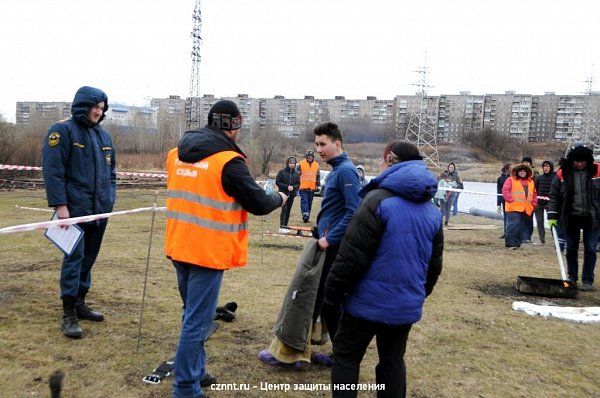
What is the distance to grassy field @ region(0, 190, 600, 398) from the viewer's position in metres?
3.73

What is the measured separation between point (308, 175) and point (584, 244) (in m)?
7.68

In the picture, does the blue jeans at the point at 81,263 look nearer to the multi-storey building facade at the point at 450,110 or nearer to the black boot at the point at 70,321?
the black boot at the point at 70,321

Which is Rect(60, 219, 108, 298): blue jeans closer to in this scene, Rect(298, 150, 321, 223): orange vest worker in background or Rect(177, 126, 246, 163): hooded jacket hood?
Rect(177, 126, 246, 163): hooded jacket hood

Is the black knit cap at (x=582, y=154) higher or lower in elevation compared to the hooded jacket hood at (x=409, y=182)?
higher

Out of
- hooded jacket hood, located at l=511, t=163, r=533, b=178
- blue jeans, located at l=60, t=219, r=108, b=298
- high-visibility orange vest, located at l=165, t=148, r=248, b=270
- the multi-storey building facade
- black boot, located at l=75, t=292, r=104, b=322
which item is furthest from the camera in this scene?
the multi-storey building facade

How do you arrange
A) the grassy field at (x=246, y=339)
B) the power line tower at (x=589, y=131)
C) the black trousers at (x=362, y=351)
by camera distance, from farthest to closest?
1. the power line tower at (x=589, y=131)
2. the grassy field at (x=246, y=339)
3. the black trousers at (x=362, y=351)

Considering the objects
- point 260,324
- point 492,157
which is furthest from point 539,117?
point 260,324

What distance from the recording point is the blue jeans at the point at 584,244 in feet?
23.4

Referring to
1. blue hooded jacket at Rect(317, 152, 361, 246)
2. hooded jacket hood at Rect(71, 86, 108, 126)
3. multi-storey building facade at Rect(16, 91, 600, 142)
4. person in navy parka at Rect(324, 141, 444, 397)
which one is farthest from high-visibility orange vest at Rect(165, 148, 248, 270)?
multi-storey building facade at Rect(16, 91, 600, 142)

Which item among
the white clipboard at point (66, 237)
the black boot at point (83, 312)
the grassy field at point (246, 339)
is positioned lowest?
the grassy field at point (246, 339)

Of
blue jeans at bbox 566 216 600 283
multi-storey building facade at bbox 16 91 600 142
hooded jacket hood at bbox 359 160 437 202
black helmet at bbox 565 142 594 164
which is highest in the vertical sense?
multi-storey building facade at bbox 16 91 600 142

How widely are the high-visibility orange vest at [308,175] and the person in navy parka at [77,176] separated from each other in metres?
9.52

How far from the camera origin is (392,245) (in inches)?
112

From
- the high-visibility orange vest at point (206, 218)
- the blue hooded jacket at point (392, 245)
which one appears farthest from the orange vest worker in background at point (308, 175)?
the blue hooded jacket at point (392, 245)
